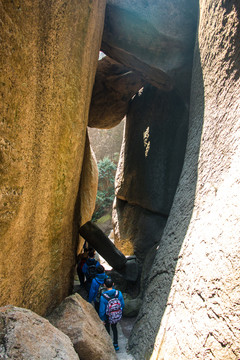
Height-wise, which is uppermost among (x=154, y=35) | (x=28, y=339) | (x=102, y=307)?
(x=154, y=35)

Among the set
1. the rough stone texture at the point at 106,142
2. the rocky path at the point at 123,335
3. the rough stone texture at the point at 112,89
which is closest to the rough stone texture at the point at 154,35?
the rough stone texture at the point at 112,89

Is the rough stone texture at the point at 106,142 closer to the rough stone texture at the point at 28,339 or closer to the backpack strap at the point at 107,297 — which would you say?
the backpack strap at the point at 107,297

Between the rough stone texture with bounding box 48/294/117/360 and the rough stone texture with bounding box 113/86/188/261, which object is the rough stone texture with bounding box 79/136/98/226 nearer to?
the rough stone texture with bounding box 113/86/188/261

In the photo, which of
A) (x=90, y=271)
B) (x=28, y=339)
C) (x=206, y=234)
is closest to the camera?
(x=28, y=339)

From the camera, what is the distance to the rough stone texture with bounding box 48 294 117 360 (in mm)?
2703

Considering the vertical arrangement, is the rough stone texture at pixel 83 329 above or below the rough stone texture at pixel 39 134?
below

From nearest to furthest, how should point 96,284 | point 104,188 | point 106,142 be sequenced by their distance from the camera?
point 96,284 → point 104,188 → point 106,142

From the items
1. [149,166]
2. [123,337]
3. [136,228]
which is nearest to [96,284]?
[123,337]

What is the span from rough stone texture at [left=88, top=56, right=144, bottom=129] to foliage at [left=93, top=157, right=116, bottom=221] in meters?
7.70

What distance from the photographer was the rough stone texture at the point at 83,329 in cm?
270

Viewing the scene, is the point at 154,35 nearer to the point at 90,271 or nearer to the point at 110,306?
the point at 90,271

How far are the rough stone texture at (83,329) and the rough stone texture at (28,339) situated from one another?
73cm

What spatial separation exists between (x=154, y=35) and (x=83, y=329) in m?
5.74

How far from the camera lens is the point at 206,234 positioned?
278 centimetres
